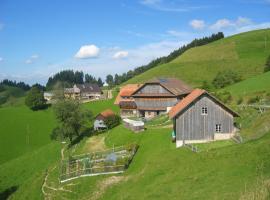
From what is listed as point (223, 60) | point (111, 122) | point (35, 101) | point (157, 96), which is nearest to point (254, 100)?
point (157, 96)

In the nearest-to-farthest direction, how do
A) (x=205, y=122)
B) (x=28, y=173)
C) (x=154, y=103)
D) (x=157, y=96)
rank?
1. (x=205, y=122)
2. (x=28, y=173)
3. (x=157, y=96)
4. (x=154, y=103)

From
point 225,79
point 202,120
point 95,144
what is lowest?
point 95,144

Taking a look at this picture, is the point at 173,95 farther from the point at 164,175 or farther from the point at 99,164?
the point at 164,175

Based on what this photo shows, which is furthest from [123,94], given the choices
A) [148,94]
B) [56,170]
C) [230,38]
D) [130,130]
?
[230,38]

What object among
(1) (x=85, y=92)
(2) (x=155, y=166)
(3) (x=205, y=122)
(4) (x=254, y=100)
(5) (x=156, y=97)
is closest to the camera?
(2) (x=155, y=166)

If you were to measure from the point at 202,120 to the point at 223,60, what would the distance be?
3778 inches

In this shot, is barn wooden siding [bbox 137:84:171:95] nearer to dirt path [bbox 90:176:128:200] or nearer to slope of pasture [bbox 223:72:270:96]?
slope of pasture [bbox 223:72:270:96]

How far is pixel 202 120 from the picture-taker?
3947 centimetres

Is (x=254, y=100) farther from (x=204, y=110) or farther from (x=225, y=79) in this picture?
(x=225, y=79)

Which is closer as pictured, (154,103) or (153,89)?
(154,103)

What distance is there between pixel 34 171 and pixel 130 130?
14.1 m

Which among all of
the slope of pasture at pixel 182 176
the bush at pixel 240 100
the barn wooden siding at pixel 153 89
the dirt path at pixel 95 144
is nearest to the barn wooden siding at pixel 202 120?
the slope of pasture at pixel 182 176

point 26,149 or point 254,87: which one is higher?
point 254,87

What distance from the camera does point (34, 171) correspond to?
4897 centimetres
